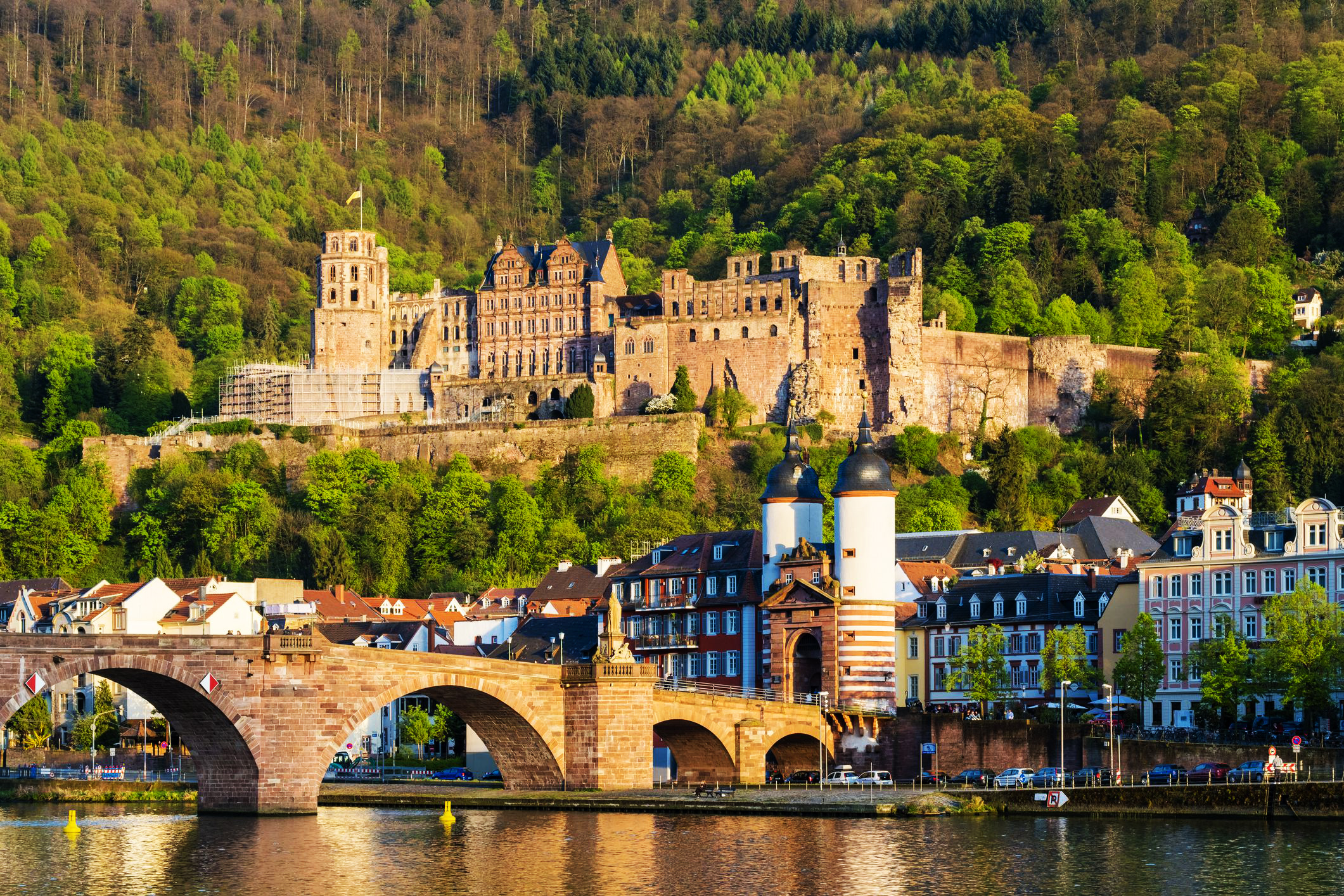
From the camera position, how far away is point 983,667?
3187 inches

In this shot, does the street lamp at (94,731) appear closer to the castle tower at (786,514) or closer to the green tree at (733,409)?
the castle tower at (786,514)

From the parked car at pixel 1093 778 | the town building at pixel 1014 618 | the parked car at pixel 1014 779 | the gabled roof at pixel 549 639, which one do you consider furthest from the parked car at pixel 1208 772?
the gabled roof at pixel 549 639

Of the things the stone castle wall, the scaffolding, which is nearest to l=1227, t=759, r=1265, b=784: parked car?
the stone castle wall

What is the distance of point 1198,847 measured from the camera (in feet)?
187

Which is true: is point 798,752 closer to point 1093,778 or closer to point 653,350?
point 1093,778

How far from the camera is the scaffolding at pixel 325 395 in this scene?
138125mm

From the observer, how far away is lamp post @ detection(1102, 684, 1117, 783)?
7031cm

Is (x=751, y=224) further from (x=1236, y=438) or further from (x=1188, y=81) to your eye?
(x=1236, y=438)

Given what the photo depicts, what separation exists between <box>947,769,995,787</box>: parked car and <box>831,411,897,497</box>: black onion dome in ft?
34.2

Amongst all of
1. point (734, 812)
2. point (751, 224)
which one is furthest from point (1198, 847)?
point (751, 224)

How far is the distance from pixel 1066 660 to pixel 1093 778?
9687 millimetres

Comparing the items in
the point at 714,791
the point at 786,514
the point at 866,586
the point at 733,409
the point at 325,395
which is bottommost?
the point at 714,791

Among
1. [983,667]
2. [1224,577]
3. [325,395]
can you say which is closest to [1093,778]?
[1224,577]

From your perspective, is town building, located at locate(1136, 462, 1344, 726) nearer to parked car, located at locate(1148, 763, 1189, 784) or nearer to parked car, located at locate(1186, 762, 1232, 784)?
parked car, located at locate(1148, 763, 1189, 784)
